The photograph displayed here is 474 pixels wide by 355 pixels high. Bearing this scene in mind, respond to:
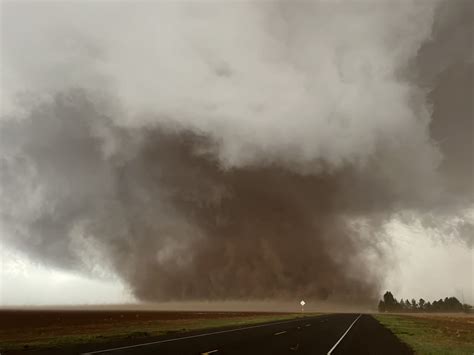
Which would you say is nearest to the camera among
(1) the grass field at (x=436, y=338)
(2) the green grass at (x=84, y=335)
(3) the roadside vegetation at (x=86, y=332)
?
(2) the green grass at (x=84, y=335)

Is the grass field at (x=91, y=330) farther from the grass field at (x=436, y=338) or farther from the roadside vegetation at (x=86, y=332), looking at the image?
the grass field at (x=436, y=338)

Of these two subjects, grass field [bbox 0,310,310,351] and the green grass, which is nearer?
the green grass

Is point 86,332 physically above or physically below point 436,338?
below

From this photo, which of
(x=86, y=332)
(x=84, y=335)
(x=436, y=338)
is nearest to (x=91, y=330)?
(x=86, y=332)

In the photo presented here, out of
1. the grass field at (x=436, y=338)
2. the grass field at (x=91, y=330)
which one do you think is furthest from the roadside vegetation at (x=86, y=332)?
the grass field at (x=436, y=338)

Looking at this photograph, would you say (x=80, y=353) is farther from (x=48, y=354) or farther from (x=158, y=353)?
(x=158, y=353)

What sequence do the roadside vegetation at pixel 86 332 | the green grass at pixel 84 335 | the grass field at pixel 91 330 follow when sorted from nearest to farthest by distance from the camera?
the green grass at pixel 84 335 → the roadside vegetation at pixel 86 332 → the grass field at pixel 91 330

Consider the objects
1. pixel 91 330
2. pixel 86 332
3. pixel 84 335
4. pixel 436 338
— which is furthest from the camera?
pixel 91 330

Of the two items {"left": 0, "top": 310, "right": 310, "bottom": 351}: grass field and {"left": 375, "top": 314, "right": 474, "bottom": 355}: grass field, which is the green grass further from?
{"left": 375, "top": 314, "right": 474, "bottom": 355}: grass field

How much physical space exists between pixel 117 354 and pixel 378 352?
13056mm

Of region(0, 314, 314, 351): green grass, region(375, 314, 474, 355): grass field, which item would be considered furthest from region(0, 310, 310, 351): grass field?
region(375, 314, 474, 355): grass field

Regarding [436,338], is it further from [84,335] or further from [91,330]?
[91,330]

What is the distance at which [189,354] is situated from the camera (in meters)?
16.7

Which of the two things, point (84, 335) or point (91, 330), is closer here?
point (84, 335)
